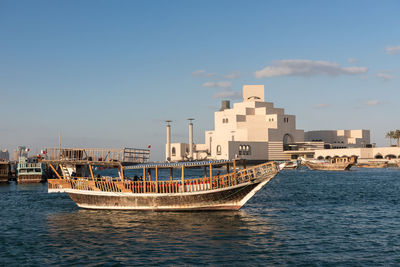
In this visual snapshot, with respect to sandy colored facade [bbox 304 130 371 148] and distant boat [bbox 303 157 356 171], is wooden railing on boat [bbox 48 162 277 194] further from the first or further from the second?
sandy colored facade [bbox 304 130 371 148]

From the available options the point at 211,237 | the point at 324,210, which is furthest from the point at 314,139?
the point at 211,237

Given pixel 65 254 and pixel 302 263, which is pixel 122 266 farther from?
pixel 302 263

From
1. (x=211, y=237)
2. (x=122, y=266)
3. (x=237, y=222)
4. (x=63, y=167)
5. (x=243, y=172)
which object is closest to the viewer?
(x=122, y=266)

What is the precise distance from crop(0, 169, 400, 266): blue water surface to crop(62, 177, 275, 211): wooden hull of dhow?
2.07 feet

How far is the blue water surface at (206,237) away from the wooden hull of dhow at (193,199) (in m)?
0.63

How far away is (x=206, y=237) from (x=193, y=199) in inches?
293

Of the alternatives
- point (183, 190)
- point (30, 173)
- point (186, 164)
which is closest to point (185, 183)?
point (183, 190)

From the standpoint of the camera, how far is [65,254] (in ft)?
61.3

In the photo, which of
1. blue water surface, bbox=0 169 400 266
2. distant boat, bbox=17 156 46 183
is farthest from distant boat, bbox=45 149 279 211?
distant boat, bbox=17 156 46 183

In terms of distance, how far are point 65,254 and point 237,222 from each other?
11418 millimetres

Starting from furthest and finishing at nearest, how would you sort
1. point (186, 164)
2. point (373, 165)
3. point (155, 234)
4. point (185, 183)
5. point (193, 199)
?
point (373, 165), point (185, 183), point (193, 199), point (186, 164), point (155, 234)

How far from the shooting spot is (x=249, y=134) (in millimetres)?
171125

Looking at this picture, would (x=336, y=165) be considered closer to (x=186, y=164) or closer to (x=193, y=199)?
(x=193, y=199)

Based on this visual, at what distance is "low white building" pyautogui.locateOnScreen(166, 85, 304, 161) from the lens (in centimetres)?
16512
